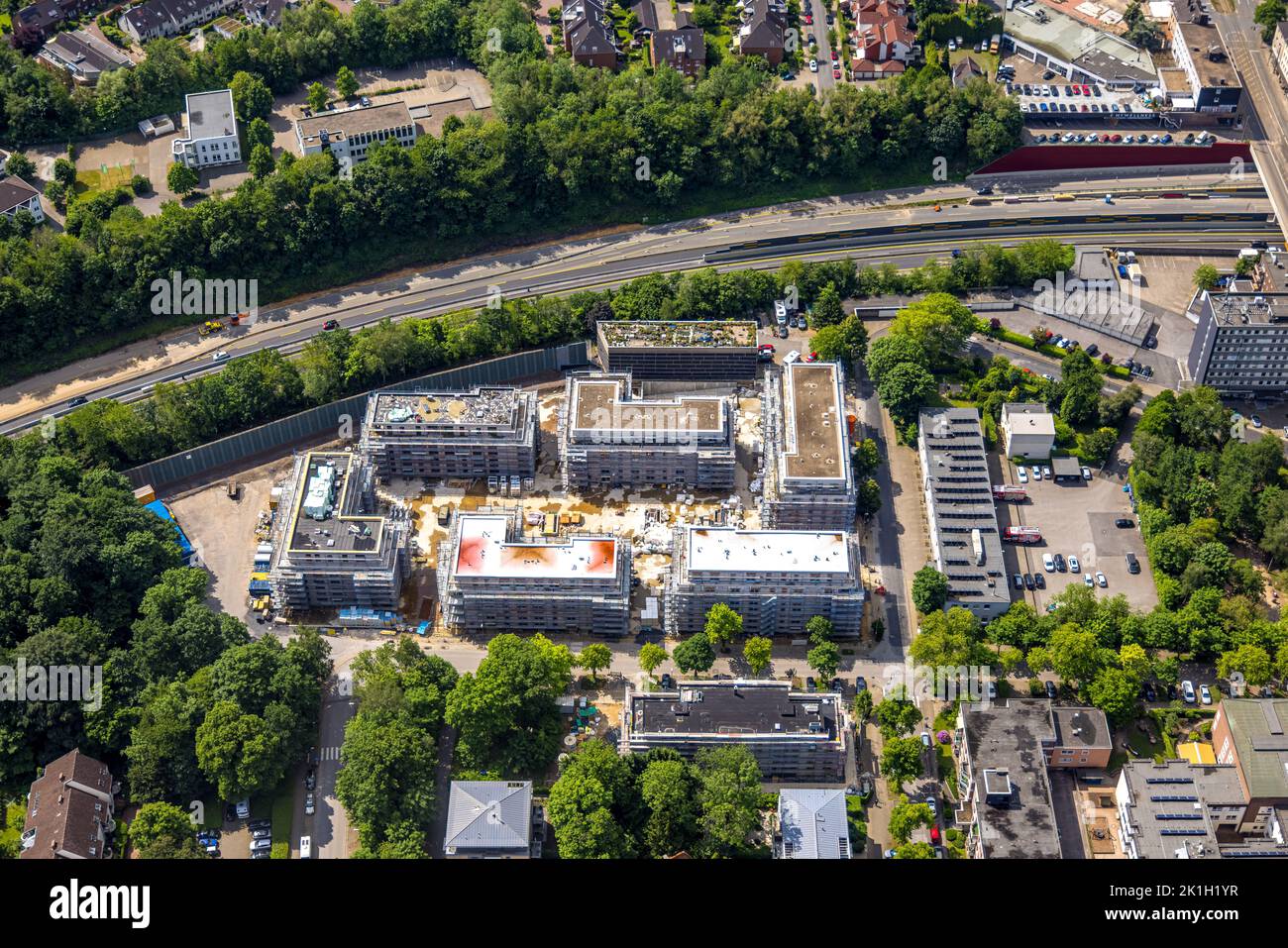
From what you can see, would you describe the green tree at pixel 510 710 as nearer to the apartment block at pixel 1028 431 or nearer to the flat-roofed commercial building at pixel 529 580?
the flat-roofed commercial building at pixel 529 580

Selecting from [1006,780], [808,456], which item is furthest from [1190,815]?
[808,456]

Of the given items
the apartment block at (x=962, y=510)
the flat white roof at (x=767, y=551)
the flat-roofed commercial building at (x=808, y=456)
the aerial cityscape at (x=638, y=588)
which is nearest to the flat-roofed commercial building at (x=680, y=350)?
the aerial cityscape at (x=638, y=588)

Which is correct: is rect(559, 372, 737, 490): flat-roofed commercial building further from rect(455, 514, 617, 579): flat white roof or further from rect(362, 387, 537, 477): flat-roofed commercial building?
rect(455, 514, 617, 579): flat white roof

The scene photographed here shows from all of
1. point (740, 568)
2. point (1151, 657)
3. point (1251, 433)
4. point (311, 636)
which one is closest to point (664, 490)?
point (740, 568)

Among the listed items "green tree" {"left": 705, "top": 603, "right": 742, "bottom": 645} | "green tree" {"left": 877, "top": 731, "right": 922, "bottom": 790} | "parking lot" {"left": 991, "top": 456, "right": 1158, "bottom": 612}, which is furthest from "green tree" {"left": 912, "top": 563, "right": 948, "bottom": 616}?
"green tree" {"left": 705, "top": 603, "right": 742, "bottom": 645}

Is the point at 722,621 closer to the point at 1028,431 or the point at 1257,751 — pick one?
the point at 1028,431

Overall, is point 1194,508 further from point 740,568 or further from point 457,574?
point 457,574

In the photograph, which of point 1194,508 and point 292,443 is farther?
point 292,443
